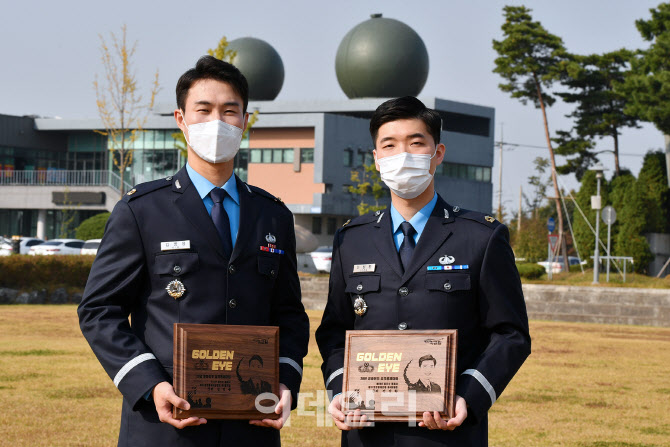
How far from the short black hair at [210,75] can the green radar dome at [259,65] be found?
55.8 m

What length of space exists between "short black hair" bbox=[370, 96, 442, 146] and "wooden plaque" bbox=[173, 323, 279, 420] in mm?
1100

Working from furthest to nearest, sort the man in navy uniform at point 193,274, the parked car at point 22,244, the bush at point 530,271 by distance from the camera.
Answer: the parked car at point 22,244 < the bush at point 530,271 < the man in navy uniform at point 193,274

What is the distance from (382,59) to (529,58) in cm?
1429

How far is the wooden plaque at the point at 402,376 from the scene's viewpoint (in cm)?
354

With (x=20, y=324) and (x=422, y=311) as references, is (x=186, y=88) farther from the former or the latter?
(x=20, y=324)

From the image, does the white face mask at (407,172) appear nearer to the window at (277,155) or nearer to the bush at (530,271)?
the bush at (530,271)

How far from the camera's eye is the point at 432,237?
13.1 feet

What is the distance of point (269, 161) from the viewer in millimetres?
56594

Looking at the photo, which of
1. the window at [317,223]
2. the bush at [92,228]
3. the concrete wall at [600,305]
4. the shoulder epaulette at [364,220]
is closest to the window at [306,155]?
the window at [317,223]

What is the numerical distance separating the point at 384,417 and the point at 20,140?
210 ft

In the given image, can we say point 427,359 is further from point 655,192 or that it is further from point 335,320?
point 655,192

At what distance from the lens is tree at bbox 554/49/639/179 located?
40719 millimetres

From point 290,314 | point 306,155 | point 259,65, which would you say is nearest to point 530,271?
point 306,155

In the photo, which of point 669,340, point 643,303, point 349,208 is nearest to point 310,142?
A: point 349,208
